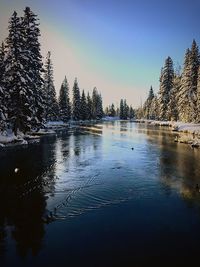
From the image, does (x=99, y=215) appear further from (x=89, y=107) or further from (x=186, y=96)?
(x=89, y=107)

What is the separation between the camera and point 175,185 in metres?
17.0

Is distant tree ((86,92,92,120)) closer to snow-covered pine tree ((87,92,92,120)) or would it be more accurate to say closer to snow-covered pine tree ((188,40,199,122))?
snow-covered pine tree ((87,92,92,120))

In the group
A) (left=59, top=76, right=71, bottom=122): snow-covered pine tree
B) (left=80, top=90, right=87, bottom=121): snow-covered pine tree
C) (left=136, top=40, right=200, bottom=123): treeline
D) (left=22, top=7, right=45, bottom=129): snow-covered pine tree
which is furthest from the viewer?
(left=80, top=90, right=87, bottom=121): snow-covered pine tree

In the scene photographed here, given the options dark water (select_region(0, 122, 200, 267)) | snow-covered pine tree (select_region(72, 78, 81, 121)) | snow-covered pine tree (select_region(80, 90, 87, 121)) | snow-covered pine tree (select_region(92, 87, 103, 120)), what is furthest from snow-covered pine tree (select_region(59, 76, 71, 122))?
dark water (select_region(0, 122, 200, 267))

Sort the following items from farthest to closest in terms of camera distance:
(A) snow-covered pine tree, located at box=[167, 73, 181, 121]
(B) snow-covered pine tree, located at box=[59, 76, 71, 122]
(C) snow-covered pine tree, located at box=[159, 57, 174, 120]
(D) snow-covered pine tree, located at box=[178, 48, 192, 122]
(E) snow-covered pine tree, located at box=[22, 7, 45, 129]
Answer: (B) snow-covered pine tree, located at box=[59, 76, 71, 122] < (C) snow-covered pine tree, located at box=[159, 57, 174, 120] < (A) snow-covered pine tree, located at box=[167, 73, 181, 121] < (D) snow-covered pine tree, located at box=[178, 48, 192, 122] < (E) snow-covered pine tree, located at box=[22, 7, 45, 129]

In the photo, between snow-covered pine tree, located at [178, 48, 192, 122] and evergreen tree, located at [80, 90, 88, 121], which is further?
evergreen tree, located at [80, 90, 88, 121]

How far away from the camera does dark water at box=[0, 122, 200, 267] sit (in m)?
9.00

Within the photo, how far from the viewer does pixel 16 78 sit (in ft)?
123

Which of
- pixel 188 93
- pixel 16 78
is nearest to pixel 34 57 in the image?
pixel 16 78

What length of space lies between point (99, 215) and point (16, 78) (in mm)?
29427

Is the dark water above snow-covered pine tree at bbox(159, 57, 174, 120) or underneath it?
underneath

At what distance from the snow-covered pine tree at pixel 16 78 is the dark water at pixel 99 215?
52.4ft

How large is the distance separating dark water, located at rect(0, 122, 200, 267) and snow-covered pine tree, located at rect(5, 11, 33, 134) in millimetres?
15984

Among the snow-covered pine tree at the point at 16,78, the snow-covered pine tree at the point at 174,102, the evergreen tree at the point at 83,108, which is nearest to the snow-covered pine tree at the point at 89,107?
the evergreen tree at the point at 83,108
